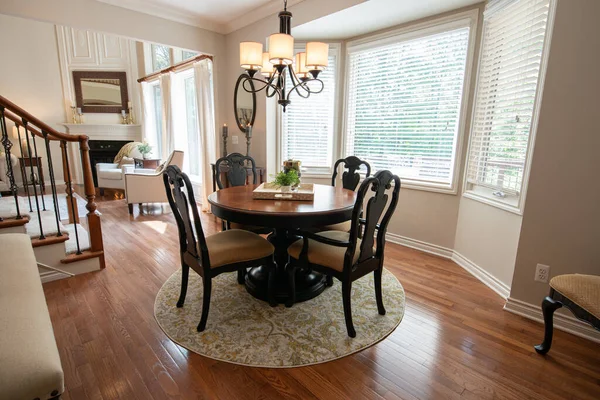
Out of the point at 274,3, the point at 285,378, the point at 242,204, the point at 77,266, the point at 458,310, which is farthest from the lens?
the point at 274,3

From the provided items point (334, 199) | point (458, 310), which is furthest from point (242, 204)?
point (458, 310)

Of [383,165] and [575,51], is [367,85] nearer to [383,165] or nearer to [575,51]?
[383,165]

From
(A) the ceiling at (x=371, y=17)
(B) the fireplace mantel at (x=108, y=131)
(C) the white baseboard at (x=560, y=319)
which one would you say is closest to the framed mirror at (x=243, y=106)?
(A) the ceiling at (x=371, y=17)

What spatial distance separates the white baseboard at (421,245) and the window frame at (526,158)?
2.11ft

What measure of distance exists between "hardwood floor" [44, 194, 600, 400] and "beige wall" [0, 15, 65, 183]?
5657 mm

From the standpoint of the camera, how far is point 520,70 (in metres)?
2.38

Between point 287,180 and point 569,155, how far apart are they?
5.96ft

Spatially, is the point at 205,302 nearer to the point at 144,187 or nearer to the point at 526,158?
the point at 526,158

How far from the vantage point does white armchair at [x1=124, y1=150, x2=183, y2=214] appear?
4.71 metres

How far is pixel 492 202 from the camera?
264 cm

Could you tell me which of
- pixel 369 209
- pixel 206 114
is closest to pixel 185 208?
pixel 369 209

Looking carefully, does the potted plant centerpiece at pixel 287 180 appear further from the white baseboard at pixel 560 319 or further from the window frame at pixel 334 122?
the window frame at pixel 334 122

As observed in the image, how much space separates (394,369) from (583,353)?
3.88ft

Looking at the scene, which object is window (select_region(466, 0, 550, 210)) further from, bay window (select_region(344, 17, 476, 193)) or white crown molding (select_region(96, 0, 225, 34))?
white crown molding (select_region(96, 0, 225, 34))
